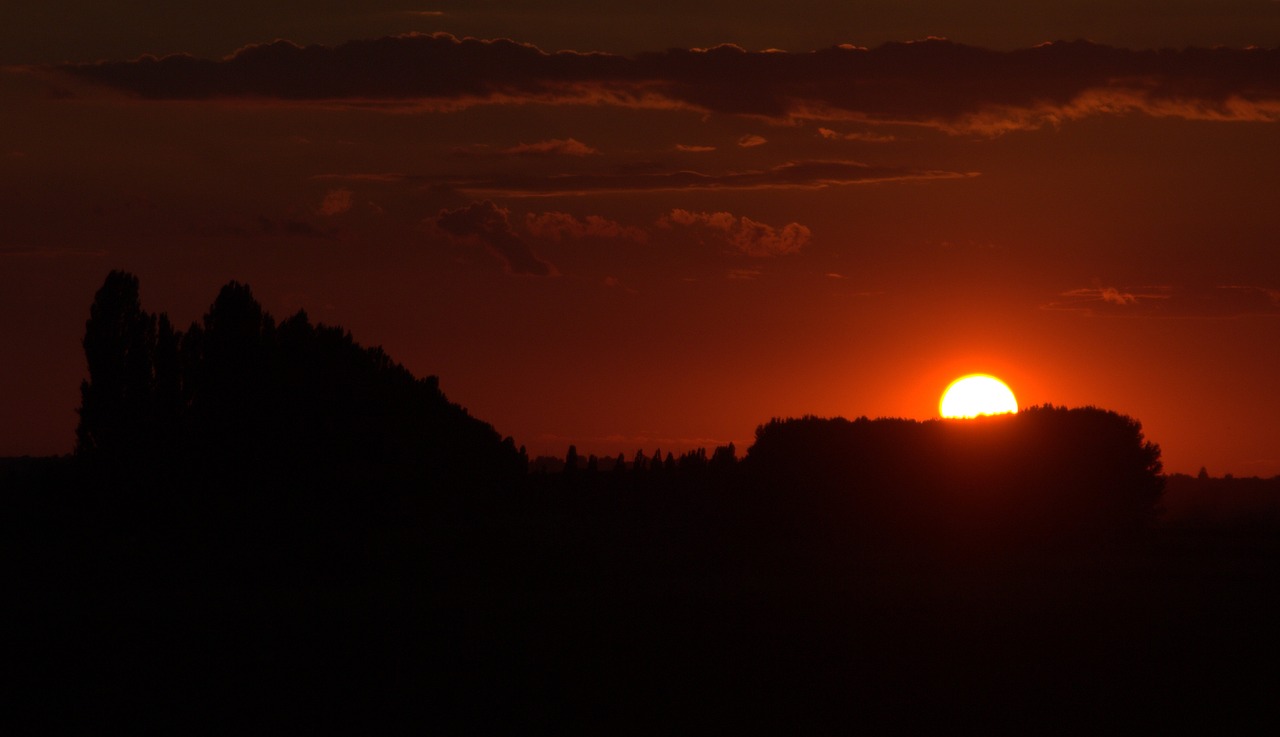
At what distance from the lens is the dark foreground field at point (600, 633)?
70.6 feet

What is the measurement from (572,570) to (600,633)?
13753 mm


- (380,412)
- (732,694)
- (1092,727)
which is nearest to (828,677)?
(732,694)

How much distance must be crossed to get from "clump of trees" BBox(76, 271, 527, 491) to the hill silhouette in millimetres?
105

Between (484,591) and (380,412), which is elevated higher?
(380,412)

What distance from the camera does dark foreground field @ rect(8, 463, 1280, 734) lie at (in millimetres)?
21531

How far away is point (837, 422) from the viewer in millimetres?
63062

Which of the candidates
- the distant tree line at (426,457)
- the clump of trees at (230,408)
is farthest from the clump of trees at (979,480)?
the clump of trees at (230,408)

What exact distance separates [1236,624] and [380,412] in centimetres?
3190

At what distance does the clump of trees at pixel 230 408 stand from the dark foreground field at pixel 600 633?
6.18 ft

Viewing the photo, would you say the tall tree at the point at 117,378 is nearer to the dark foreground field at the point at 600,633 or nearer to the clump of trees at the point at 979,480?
the dark foreground field at the point at 600,633

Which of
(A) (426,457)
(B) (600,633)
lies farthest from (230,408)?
(B) (600,633)

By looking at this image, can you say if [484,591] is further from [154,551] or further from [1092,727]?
[1092,727]

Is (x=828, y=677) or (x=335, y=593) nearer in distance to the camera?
(x=828, y=677)

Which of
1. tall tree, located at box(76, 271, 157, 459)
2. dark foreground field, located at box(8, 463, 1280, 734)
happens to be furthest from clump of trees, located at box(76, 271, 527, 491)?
dark foreground field, located at box(8, 463, 1280, 734)
